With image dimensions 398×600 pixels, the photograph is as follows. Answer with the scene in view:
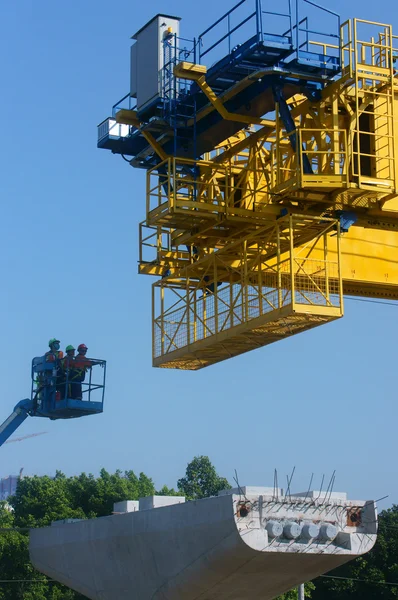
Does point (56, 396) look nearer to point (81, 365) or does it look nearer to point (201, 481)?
A: point (81, 365)

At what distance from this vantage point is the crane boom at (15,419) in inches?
1711

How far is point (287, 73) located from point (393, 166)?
3.56 meters

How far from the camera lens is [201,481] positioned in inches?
4075

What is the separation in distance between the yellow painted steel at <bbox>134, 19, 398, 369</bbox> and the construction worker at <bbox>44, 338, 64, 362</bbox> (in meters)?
11.4

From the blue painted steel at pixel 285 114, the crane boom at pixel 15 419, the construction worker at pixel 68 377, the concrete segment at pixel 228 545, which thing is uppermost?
the blue painted steel at pixel 285 114

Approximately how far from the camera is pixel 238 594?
105ft

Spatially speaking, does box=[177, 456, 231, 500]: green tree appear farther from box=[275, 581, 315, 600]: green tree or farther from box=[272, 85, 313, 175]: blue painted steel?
box=[272, 85, 313, 175]: blue painted steel

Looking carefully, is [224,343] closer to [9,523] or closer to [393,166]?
[393,166]

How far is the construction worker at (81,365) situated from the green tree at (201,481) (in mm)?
60515

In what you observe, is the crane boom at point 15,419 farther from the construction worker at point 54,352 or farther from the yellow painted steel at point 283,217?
the yellow painted steel at point 283,217

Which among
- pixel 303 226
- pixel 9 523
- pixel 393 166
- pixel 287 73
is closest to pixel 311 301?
pixel 303 226

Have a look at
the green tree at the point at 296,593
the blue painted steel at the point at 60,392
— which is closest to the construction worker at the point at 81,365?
the blue painted steel at the point at 60,392

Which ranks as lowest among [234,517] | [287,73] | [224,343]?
[234,517]

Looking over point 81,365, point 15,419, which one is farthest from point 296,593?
point 81,365
